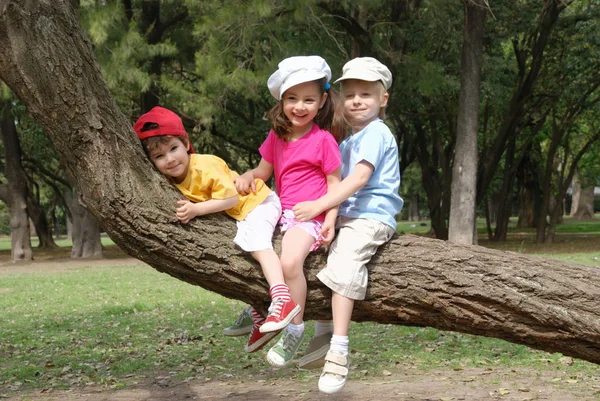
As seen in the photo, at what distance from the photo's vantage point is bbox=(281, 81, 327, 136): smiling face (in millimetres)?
3516

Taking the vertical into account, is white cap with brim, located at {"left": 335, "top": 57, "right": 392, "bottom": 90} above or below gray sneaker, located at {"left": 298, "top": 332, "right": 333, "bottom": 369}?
above

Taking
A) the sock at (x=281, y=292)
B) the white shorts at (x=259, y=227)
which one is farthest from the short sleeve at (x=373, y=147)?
the sock at (x=281, y=292)

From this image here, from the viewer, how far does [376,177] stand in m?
3.66

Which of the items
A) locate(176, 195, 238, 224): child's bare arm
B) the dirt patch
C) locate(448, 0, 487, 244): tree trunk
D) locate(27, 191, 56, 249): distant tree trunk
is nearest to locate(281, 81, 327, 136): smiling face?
locate(176, 195, 238, 224): child's bare arm

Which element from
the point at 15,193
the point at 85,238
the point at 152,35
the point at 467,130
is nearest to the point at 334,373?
the point at 467,130

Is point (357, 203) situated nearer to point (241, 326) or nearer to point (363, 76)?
point (363, 76)

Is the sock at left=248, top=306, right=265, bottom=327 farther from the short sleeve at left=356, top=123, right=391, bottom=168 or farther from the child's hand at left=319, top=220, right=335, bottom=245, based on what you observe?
the short sleeve at left=356, top=123, right=391, bottom=168

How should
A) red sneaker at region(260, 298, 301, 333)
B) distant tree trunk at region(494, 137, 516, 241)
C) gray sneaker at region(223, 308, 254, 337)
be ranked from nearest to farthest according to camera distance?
red sneaker at region(260, 298, 301, 333) < gray sneaker at region(223, 308, 254, 337) < distant tree trunk at region(494, 137, 516, 241)

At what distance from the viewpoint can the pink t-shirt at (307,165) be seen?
11.7 feet

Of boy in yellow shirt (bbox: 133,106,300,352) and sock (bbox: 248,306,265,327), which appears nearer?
boy in yellow shirt (bbox: 133,106,300,352)

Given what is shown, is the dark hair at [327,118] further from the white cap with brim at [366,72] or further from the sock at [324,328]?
the sock at [324,328]

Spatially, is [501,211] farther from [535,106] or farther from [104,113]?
[104,113]

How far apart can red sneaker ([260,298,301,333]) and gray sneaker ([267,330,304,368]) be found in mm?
209

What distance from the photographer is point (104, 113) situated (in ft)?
11.0
